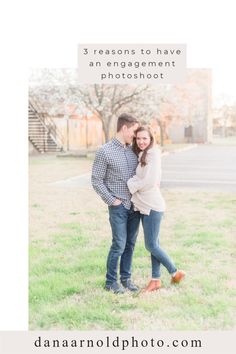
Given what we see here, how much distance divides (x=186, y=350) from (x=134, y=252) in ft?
2.78

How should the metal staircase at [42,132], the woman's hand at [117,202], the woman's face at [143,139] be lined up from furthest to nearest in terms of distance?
the metal staircase at [42,132] → the woman's hand at [117,202] → the woman's face at [143,139]

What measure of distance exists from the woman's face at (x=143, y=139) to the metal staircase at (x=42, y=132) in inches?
34.0

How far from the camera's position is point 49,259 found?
15.6 ft

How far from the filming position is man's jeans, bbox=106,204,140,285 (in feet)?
14.3

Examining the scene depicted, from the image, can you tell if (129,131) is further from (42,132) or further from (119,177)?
(42,132)

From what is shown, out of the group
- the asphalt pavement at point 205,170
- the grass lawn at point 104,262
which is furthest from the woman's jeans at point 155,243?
the asphalt pavement at point 205,170

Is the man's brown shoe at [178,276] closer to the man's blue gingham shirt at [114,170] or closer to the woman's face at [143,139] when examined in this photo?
the man's blue gingham shirt at [114,170]

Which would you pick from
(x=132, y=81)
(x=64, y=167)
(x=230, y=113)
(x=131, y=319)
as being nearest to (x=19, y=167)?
(x=64, y=167)

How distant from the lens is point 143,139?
4.23 m

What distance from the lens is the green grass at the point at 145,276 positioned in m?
4.26

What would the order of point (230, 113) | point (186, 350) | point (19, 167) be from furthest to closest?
point (230, 113), point (19, 167), point (186, 350)

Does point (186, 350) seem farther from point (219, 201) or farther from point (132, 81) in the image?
point (132, 81)

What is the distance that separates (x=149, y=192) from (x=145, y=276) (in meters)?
0.68

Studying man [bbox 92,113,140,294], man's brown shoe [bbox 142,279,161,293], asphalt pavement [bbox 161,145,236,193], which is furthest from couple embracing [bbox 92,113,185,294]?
asphalt pavement [bbox 161,145,236,193]
